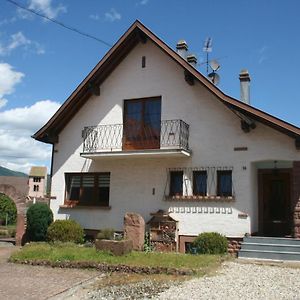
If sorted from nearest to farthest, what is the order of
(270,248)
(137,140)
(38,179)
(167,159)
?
(270,248), (167,159), (137,140), (38,179)

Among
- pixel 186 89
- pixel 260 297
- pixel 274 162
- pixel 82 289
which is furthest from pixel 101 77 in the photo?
pixel 260 297

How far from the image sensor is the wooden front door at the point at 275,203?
15.8 meters

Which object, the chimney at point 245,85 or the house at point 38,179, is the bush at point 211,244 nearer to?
the chimney at point 245,85

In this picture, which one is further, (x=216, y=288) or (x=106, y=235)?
(x=106, y=235)

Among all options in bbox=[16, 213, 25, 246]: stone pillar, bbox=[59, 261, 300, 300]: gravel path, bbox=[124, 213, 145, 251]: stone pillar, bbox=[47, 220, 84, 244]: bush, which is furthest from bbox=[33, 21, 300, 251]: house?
bbox=[59, 261, 300, 300]: gravel path

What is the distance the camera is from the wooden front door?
15.8 metres

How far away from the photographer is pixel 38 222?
57.2ft

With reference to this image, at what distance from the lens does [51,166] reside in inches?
759

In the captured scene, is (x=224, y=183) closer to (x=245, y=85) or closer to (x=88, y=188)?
(x=245, y=85)

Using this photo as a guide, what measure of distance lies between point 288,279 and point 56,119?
11972 mm

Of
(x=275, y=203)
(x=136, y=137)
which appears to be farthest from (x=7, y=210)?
(x=275, y=203)

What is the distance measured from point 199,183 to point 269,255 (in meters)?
3.85

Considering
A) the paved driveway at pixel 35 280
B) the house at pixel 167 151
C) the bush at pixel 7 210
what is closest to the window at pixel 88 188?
the house at pixel 167 151

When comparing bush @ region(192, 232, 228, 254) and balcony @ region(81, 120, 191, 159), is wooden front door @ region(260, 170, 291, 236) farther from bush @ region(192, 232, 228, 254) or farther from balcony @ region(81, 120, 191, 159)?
balcony @ region(81, 120, 191, 159)
